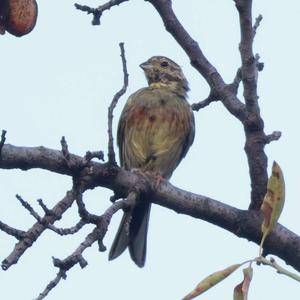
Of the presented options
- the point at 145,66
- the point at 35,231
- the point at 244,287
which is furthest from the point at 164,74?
the point at 244,287

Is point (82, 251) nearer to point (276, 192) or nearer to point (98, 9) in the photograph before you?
point (276, 192)

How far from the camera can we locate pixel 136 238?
5.18 metres

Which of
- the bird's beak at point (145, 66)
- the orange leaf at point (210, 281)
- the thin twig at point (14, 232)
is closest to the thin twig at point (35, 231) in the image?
the thin twig at point (14, 232)

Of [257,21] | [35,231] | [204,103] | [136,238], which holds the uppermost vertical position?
[257,21]

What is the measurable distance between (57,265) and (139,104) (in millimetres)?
3620

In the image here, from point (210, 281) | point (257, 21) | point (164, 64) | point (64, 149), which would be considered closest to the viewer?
point (210, 281)

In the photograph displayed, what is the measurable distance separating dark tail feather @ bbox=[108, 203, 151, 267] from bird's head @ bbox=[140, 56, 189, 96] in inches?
60.4

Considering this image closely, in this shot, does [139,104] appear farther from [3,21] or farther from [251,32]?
[3,21]

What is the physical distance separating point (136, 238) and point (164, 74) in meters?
2.21

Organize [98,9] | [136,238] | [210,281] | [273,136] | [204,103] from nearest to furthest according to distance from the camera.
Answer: [210,281] < [273,136] < [98,9] < [204,103] < [136,238]

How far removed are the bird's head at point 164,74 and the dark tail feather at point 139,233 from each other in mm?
1535

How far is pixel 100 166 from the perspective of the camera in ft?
11.8

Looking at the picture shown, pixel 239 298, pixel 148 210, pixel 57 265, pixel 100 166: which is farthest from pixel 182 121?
pixel 239 298

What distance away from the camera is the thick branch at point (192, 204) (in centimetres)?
348
